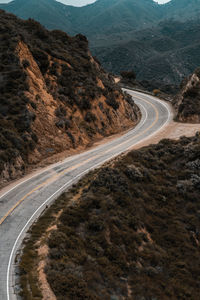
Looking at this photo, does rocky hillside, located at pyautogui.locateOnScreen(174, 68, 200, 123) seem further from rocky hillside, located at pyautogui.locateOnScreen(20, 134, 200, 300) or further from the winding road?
rocky hillside, located at pyautogui.locateOnScreen(20, 134, 200, 300)

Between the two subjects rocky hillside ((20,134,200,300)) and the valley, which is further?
the valley

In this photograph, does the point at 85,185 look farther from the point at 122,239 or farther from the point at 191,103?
the point at 191,103

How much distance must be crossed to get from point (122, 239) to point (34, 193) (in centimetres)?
826

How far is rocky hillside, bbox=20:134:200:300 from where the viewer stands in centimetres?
1398

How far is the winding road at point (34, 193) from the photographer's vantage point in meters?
14.8

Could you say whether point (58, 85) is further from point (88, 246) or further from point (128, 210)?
point (88, 246)

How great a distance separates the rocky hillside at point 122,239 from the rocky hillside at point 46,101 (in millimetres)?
7942

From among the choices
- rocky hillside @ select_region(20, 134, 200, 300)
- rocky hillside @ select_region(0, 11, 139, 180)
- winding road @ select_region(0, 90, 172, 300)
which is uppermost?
rocky hillside @ select_region(0, 11, 139, 180)

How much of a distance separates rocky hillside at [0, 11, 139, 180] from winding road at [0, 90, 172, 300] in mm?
2539

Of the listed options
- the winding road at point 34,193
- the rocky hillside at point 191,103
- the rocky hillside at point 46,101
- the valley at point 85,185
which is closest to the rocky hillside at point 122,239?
the valley at point 85,185

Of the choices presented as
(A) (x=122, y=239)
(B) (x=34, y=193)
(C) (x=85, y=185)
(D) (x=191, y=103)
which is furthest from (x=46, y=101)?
(D) (x=191, y=103)

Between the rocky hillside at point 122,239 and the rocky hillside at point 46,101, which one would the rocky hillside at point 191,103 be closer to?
the rocky hillside at point 46,101

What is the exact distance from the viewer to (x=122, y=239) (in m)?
17.7

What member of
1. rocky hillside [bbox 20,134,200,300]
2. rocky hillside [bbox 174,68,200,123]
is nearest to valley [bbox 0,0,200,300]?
rocky hillside [bbox 20,134,200,300]
